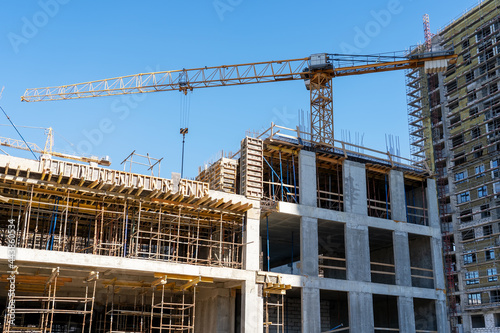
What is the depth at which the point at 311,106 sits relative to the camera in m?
51.0

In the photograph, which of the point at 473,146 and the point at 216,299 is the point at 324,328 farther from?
the point at 473,146

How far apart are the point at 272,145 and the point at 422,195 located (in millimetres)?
13188

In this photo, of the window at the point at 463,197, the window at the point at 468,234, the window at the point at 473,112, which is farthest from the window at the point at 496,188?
the window at the point at 473,112

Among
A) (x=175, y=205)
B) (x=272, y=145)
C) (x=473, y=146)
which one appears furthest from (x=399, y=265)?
(x=473, y=146)

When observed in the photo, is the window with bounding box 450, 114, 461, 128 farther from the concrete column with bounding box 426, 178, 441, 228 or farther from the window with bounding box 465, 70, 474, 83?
the concrete column with bounding box 426, 178, 441, 228

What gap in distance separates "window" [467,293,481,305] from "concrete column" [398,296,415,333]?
124 ft

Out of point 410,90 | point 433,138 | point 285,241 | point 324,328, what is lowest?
point 324,328

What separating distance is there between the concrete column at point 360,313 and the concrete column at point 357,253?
1.05m

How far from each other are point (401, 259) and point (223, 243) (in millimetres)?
11984

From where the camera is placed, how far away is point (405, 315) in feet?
107

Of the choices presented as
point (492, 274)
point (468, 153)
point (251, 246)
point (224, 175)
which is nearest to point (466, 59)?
point (468, 153)

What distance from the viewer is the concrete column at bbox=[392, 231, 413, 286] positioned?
33466 mm

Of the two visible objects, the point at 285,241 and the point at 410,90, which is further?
the point at 410,90

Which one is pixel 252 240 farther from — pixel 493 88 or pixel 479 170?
pixel 493 88
